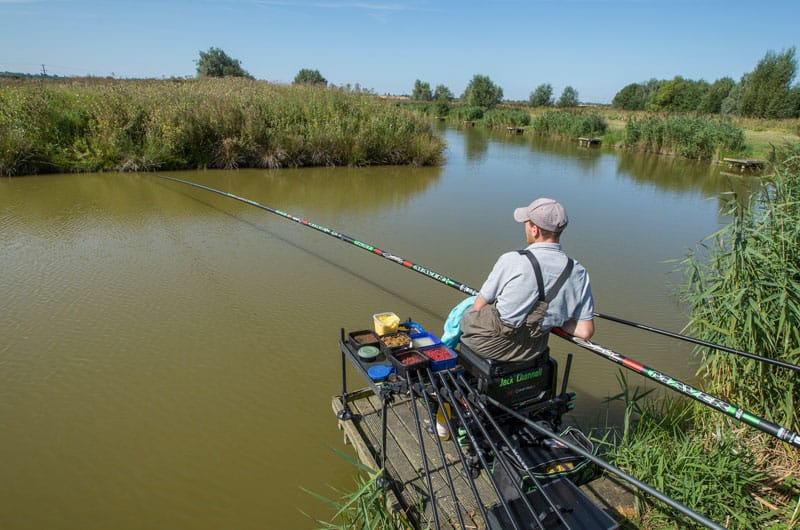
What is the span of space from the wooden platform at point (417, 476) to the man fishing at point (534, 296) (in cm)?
63

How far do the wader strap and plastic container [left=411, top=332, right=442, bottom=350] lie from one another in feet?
2.59

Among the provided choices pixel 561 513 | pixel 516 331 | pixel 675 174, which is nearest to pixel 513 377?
pixel 516 331

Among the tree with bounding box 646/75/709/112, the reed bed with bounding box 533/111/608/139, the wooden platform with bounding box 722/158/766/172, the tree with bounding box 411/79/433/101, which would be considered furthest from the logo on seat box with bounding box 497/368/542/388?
the tree with bounding box 411/79/433/101

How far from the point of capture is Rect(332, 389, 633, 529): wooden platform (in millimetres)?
2199

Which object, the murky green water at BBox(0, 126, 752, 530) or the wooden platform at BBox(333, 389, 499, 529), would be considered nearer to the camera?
the wooden platform at BBox(333, 389, 499, 529)

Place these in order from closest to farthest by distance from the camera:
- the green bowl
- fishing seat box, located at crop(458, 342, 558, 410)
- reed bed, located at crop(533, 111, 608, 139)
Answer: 1. fishing seat box, located at crop(458, 342, 558, 410)
2. the green bowl
3. reed bed, located at crop(533, 111, 608, 139)

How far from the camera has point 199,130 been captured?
1104 centimetres

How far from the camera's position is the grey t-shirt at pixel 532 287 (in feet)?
6.61

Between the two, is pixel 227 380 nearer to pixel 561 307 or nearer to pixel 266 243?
pixel 561 307

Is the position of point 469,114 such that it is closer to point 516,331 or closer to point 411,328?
point 411,328

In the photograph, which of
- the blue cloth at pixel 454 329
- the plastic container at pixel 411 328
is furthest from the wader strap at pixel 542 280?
the plastic container at pixel 411 328

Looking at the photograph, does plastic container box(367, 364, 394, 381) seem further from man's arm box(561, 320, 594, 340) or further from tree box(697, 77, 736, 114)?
tree box(697, 77, 736, 114)

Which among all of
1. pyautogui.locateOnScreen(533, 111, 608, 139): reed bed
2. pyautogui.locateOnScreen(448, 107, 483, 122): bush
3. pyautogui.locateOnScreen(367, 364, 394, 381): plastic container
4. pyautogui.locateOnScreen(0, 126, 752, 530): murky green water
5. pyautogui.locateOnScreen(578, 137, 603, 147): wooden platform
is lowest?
pyautogui.locateOnScreen(0, 126, 752, 530): murky green water

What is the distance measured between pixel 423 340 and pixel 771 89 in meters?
44.7
